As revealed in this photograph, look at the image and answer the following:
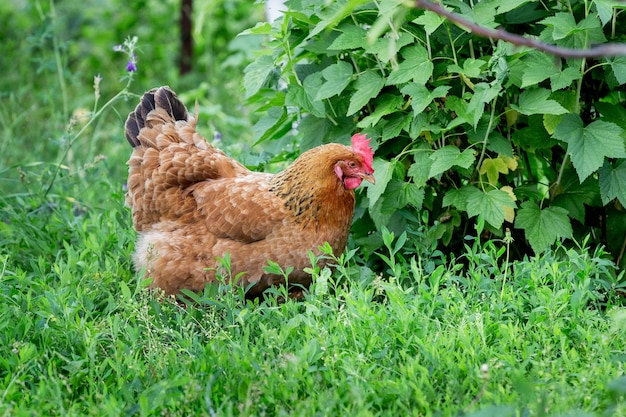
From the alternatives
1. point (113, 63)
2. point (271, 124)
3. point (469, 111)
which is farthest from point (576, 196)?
point (113, 63)

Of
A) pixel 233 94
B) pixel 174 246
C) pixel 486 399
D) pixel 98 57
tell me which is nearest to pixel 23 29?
pixel 98 57

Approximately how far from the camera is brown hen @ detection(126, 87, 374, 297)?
3.74 metres

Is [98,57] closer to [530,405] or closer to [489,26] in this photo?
[489,26]

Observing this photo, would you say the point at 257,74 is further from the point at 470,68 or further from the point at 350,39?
the point at 470,68

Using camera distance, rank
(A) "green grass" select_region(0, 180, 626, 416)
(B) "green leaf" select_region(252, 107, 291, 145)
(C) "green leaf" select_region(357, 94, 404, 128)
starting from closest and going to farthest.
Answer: (A) "green grass" select_region(0, 180, 626, 416)
(C) "green leaf" select_region(357, 94, 404, 128)
(B) "green leaf" select_region(252, 107, 291, 145)

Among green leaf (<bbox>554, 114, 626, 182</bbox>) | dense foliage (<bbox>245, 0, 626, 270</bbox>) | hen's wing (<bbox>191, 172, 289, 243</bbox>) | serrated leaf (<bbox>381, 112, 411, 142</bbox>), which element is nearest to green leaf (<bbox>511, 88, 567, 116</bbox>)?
dense foliage (<bbox>245, 0, 626, 270</bbox>)

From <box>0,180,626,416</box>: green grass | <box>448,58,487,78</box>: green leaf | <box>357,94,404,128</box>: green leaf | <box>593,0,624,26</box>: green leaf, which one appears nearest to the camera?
<box>0,180,626,416</box>: green grass

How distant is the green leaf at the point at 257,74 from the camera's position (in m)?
4.12

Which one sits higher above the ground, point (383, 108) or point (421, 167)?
point (383, 108)

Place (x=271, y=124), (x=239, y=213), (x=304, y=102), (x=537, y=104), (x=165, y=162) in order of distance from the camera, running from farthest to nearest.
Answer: (x=271, y=124), (x=165, y=162), (x=304, y=102), (x=239, y=213), (x=537, y=104)

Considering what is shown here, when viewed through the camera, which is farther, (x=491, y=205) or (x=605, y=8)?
(x=491, y=205)

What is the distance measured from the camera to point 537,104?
3.61m

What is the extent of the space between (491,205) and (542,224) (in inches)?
10.6

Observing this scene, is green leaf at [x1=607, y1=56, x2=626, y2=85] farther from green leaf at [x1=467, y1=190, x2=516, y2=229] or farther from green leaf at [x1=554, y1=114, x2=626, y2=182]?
green leaf at [x1=467, y1=190, x2=516, y2=229]
